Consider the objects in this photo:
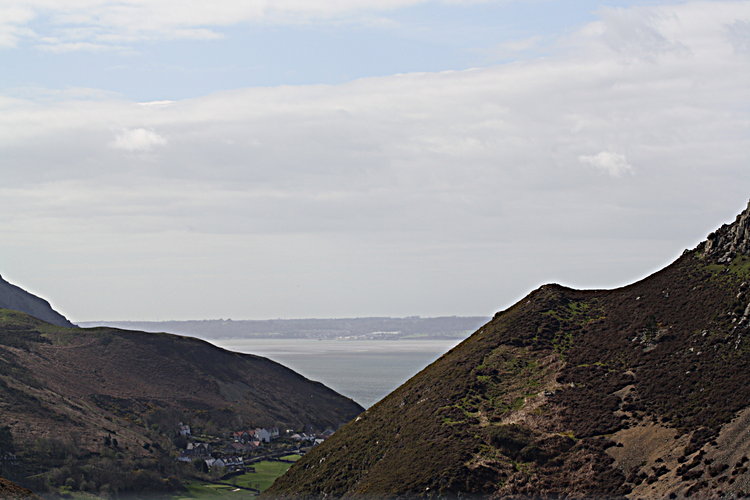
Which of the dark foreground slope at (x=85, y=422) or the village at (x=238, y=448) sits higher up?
the dark foreground slope at (x=85, y=422)

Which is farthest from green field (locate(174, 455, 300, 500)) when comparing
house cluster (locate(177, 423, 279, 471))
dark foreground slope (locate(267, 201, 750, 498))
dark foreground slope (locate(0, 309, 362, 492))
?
dark foreground slope (locate(267, 201, 750, 498))

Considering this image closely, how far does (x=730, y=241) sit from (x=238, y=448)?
126 m

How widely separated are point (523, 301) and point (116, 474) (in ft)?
264

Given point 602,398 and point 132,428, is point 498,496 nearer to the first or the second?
point 602,398

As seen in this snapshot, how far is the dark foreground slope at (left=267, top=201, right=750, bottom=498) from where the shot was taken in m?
53.8

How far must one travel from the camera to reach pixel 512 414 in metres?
66.6

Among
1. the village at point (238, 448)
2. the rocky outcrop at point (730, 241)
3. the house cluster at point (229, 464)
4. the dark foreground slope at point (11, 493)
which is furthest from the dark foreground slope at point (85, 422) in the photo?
the rocky outcrop at point (730, 241)

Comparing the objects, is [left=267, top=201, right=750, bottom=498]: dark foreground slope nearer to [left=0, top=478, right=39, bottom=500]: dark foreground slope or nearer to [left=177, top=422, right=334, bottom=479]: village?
[left=0, top=478, right=39, bottom=500]: dark foreground slope

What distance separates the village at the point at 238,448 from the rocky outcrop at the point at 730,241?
332 feet

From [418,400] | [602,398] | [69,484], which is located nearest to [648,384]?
[602,398]

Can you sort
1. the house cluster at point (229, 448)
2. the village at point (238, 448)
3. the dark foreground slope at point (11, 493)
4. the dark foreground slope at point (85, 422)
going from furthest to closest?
the house cluster at point (229, 448)
the village at point (238, 448)
the dark foreground slope at point (85, 422)
the dark foreground slope at point (11, 493)

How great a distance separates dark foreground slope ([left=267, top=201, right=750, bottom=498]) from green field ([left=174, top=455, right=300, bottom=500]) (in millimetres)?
51723

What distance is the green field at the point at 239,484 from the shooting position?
12912 cm

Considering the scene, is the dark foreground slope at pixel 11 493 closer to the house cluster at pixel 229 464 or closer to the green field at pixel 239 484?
the green field at pixel 239 484
